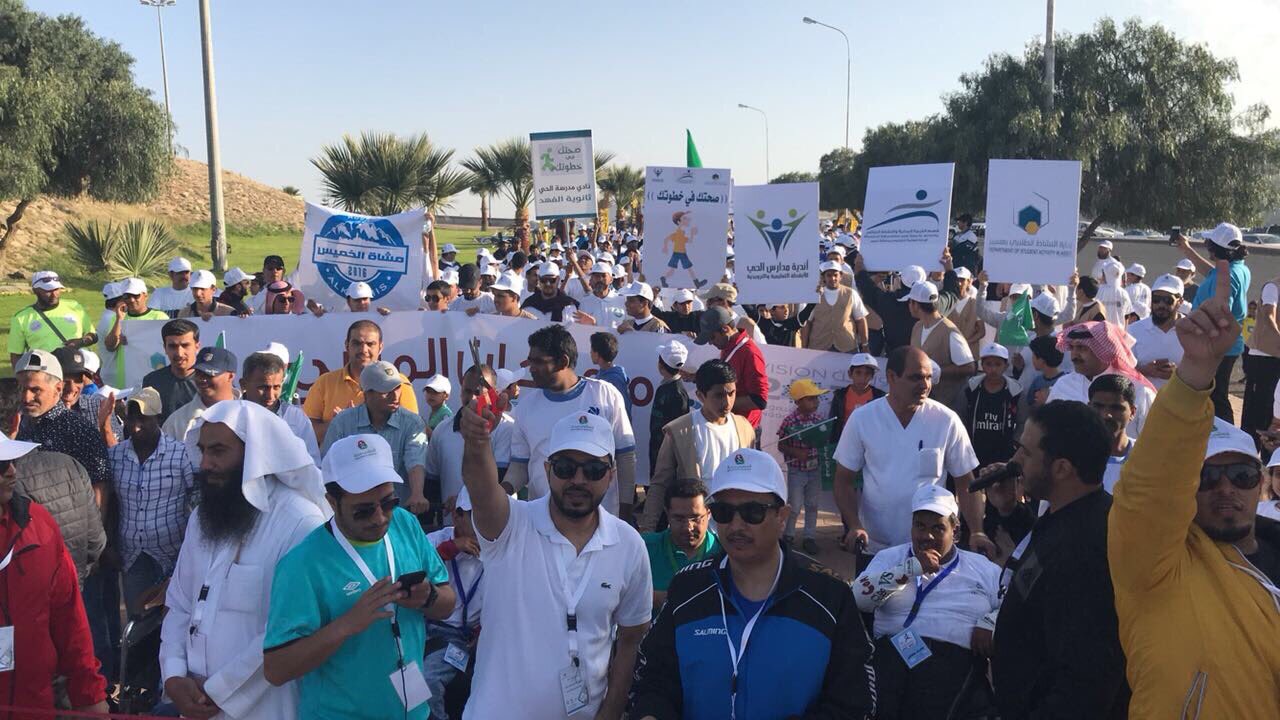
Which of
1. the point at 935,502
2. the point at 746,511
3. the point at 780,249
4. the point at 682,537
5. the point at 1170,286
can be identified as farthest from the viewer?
the point at 780,249

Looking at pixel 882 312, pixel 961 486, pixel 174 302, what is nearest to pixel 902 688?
pixel 961 486

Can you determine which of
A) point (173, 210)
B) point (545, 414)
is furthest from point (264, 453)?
point (173, 210)

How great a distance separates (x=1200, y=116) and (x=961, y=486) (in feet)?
94.3

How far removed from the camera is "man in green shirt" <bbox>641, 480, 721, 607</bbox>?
4.84 m

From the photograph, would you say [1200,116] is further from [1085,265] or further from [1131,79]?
[1085,265]

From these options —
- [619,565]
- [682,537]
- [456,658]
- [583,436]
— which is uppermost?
[583,436]

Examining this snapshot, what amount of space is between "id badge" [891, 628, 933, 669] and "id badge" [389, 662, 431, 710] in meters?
1.90

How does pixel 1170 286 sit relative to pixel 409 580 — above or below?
above

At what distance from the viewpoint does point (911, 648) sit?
4152 millimetres

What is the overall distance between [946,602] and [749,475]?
154cm

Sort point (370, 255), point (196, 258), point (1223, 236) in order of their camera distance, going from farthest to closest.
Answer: point (196, 258) < point (370, 255) < point (1223, 236)

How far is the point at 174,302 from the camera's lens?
9.77m

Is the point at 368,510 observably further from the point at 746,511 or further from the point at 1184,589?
the point at 1184,589

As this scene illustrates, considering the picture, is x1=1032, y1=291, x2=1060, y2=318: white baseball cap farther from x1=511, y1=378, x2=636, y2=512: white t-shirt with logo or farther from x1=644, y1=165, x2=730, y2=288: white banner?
x1=511, y1=378, x2=636, y2=512: white t-shirt with logo
